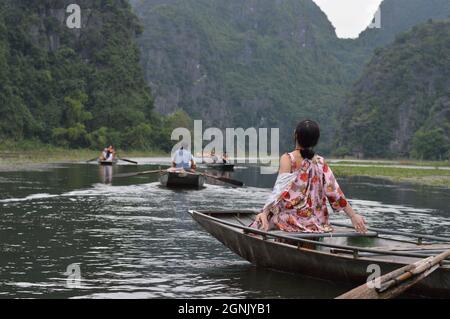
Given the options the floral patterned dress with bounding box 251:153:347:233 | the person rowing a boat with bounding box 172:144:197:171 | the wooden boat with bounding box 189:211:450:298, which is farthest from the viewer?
the person rowing a boat with bounding box 172:144:197:171

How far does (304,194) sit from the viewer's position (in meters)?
8.47

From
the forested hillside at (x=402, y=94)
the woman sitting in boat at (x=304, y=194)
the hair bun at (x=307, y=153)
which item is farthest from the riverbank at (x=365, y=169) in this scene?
the forested hillside at (x=402, y=94)

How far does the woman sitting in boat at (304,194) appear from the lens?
27.1 feet

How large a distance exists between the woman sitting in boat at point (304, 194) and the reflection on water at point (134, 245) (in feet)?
2.48

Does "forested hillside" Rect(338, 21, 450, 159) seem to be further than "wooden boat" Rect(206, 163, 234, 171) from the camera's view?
Yes

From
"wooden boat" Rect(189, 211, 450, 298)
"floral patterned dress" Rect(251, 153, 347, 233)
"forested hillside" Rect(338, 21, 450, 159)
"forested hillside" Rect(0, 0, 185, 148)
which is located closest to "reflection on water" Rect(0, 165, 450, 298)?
"wooden boat" Rect(189, 211, 450, 298)

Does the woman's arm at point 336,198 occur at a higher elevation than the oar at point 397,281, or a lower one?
higher

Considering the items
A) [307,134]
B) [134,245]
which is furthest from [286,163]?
[134,245]

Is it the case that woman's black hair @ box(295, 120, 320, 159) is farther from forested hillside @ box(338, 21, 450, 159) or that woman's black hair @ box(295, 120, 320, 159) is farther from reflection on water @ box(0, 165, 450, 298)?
forested hillside @ box(338, 21, 450, 159)

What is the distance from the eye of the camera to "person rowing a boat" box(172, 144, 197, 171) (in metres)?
24.9

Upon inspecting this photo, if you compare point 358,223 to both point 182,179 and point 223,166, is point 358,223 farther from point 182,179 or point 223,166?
point 223,166

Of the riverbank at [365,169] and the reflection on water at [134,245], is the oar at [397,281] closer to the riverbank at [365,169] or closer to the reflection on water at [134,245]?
the reflection on water at [134,245]

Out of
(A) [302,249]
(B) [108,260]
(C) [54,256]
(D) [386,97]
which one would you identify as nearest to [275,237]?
(A) [302,249]
